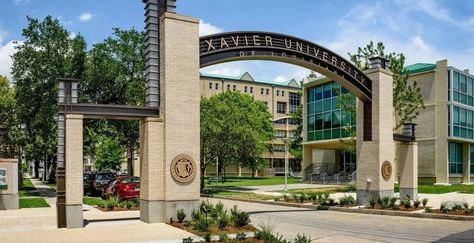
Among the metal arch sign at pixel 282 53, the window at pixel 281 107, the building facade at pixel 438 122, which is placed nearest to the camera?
the metal arch sign at pixel 282 53

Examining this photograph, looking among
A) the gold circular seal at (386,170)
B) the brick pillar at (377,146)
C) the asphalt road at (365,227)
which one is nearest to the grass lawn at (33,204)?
the asphalt road at (365,227)

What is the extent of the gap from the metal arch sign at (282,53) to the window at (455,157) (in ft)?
85.5

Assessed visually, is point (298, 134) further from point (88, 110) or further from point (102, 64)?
point (88, 110)

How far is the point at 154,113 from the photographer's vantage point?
15062 mm

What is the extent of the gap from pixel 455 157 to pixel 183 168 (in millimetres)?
36322

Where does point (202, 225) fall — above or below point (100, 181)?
above

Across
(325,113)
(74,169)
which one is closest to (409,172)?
(74,169)

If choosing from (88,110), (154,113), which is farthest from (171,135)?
(88,110)

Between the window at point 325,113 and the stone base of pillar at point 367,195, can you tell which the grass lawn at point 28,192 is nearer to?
the stone base of pillar at point 367,195

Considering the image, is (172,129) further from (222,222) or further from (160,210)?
(222,222)

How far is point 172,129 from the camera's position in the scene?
48.9 ft

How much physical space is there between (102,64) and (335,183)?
23.4m

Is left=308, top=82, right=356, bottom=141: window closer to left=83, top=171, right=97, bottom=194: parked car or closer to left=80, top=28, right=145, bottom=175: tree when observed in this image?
left=80, top=28, right=145, bottom=175: tree

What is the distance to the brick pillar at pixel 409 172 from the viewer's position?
944 inches
